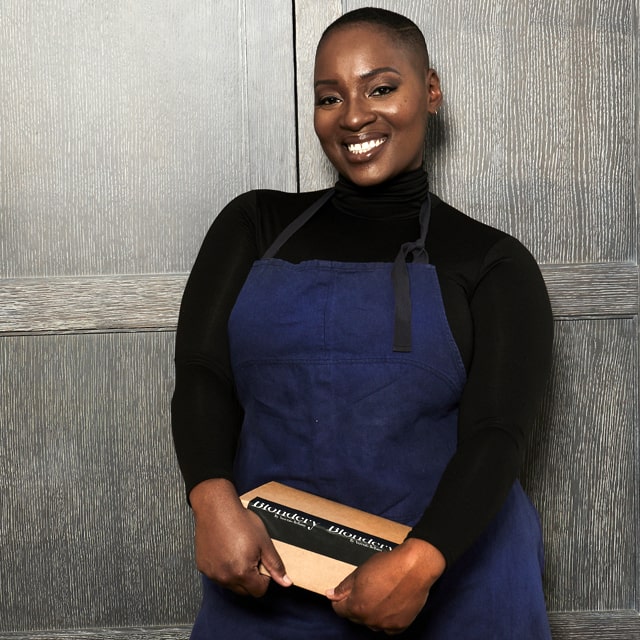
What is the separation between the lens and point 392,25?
1323 millimetres

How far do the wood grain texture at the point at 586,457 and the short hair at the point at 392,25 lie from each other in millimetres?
628

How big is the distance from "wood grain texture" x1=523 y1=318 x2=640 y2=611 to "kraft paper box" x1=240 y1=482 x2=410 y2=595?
25.8 inches

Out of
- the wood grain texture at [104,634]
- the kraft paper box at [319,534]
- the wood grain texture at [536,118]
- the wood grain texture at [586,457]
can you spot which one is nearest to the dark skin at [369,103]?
the wood grain texture at [536,118]

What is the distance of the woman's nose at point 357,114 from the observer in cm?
129

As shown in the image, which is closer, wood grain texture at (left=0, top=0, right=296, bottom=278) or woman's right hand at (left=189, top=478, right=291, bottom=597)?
woman's right hand at (left=189, top=478, right=291, bottom=597)

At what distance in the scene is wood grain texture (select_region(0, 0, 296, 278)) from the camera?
164 cm

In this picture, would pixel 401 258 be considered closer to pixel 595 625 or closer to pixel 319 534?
pixel 319 534

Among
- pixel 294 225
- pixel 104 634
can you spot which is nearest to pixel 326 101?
pixel 294 225

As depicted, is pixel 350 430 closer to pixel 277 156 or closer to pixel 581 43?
pixel 277 156

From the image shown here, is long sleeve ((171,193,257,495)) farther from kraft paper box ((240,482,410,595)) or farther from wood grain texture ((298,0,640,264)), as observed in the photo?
wood grain texture ((298,0,640,264))

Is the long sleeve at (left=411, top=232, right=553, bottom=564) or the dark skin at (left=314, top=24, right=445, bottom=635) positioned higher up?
the dark skin at (left=314, top=24, right=445, bottom=635)

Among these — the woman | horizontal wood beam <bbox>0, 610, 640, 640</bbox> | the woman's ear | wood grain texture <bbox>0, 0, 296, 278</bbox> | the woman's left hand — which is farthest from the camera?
horizontal wood beam <bbox>0, 610, 640, 640</bbox>

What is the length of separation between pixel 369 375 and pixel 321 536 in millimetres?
223

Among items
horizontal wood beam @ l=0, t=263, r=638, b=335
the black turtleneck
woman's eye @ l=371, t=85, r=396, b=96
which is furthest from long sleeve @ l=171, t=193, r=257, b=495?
horizontal wood beam @ l=0, t=263, r=638, b=335
